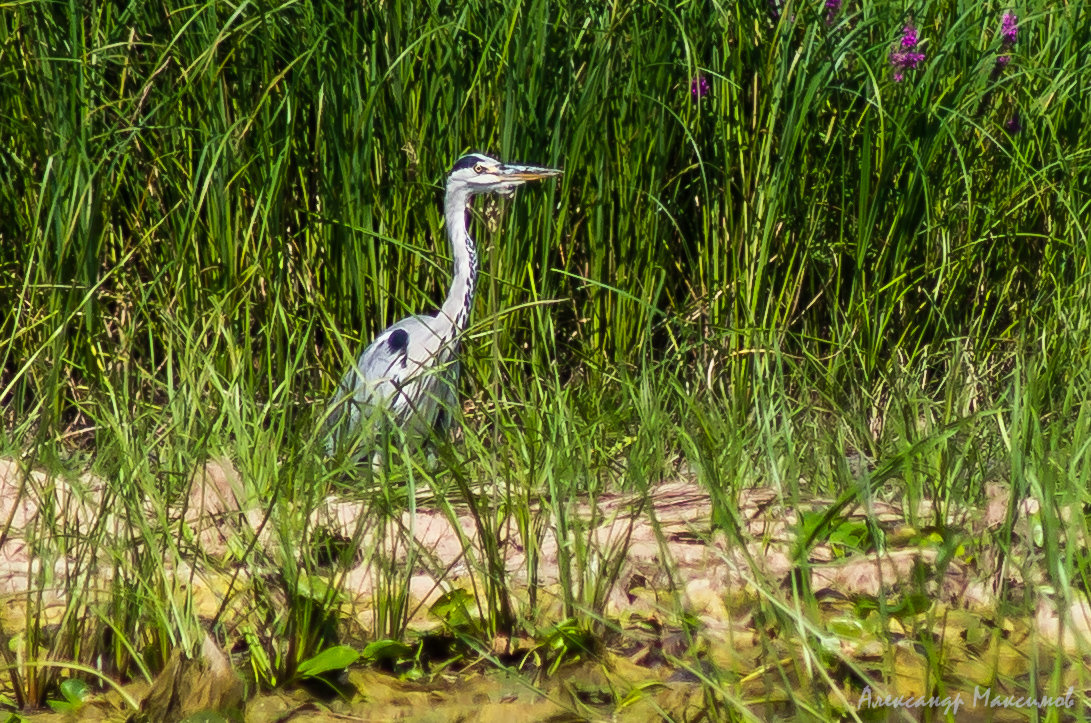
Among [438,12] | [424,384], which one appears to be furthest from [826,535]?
[438,12]

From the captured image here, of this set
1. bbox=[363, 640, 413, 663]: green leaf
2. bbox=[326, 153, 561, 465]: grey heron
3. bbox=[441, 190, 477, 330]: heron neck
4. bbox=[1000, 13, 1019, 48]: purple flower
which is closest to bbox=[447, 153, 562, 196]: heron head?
bbox=[326, 153, 561, 465]: grey heron

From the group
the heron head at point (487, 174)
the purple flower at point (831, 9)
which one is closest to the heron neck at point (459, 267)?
the heron head at point (487, 174)

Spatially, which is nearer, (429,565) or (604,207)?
(429,565)

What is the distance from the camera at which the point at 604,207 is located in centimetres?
405

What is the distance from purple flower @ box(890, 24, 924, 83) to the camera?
3826 millimetres

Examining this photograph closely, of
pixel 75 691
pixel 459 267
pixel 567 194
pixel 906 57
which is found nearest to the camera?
pixel 75 691

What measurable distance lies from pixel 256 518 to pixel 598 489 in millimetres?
781

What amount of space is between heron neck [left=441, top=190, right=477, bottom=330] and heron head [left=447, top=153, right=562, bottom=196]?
0.10m

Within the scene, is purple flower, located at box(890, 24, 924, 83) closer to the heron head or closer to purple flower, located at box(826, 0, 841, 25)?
purple flower, located at box(826, 0, 841, 25)

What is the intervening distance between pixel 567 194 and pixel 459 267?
0.42m

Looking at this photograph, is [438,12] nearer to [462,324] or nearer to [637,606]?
[462,324]

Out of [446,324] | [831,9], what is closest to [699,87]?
[831,9]

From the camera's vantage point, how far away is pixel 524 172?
3.90m

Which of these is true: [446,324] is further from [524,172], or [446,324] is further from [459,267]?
[524,172]
